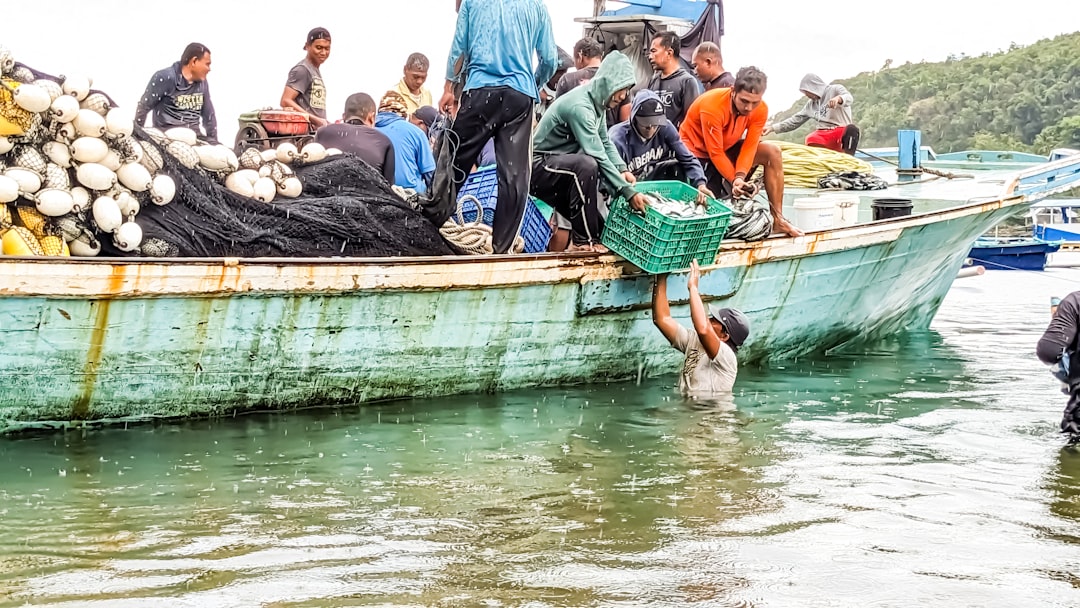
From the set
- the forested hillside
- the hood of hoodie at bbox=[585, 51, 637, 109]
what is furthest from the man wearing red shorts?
the forested hillside

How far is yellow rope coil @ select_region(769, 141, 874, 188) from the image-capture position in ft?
39.9

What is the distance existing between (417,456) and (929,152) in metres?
13.6

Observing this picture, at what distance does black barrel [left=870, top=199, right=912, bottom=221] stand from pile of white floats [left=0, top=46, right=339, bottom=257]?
18.3 ft

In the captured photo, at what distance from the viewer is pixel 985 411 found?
775cm

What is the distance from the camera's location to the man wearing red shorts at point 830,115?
13922mm

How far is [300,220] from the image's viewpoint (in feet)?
22.6

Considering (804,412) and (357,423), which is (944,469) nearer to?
(804,412)

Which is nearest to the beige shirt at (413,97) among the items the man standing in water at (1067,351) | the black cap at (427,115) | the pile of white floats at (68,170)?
the black cap at (427,115)

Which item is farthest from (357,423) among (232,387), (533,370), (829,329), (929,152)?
(929,152)

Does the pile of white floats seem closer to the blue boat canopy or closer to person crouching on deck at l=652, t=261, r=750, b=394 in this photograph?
person crouching on deck at l=652, t=261, r=750, b=394

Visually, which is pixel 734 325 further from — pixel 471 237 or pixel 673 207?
pixel 471 237

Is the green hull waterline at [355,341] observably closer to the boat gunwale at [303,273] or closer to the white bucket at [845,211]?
the boat gunwale at [303,273]

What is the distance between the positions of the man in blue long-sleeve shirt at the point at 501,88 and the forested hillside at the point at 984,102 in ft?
116

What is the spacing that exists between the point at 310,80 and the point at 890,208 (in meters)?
4.42
